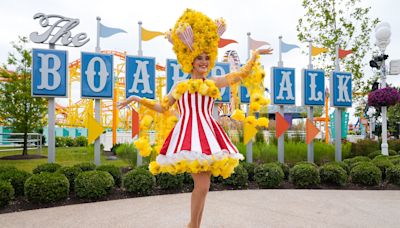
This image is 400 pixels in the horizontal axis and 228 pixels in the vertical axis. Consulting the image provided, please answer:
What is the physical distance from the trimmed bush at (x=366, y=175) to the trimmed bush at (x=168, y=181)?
11.0ft

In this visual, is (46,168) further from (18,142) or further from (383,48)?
(18,142)

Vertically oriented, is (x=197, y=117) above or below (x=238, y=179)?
above

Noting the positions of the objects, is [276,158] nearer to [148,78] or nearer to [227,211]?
[148,78]

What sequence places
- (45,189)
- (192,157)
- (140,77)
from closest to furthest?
(192,157) → (45,189) → (140,77)

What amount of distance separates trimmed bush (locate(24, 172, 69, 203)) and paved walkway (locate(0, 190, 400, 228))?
216 mm

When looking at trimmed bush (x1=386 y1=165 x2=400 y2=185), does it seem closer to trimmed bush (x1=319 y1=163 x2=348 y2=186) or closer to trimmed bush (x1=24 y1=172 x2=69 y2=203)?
trimmed bush (x1=319 y1=163 x2=348 y2=186)

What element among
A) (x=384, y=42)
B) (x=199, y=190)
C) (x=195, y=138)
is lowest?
(x=199, y=190)

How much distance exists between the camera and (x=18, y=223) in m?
3.82

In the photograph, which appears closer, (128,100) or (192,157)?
(192,157)

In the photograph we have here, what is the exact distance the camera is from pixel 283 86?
827 cm

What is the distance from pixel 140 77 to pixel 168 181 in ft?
8.15

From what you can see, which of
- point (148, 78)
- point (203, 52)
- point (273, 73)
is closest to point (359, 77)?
point (273, 73)

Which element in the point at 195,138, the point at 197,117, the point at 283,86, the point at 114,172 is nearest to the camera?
the point at 195,138

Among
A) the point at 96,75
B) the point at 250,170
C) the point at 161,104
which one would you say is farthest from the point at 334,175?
the point at 96,75
